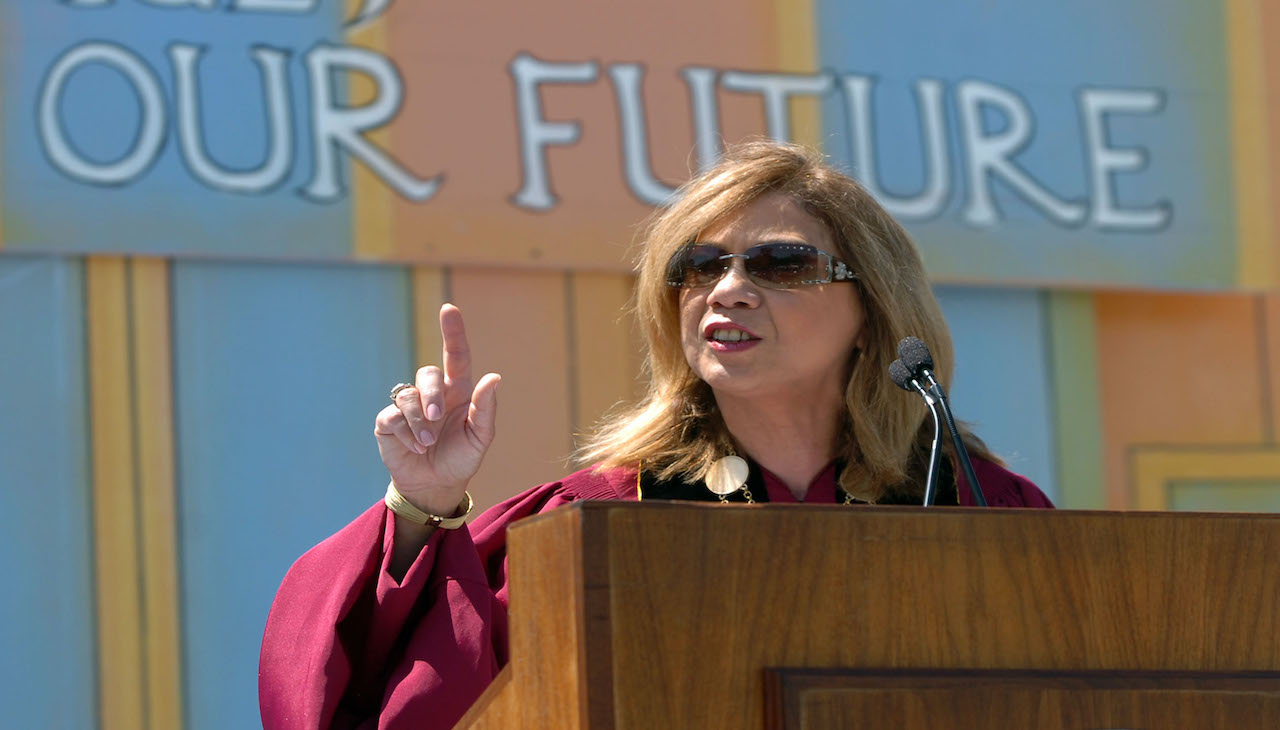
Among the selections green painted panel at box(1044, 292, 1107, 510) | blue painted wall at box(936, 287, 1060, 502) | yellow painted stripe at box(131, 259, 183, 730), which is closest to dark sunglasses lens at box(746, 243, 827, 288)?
yellow painted stripe at box(131, 259, 183, 730)

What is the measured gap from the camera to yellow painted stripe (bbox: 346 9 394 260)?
3.79 meters

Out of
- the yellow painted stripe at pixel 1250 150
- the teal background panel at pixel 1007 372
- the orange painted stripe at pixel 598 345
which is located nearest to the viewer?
the orange painted stripe at pixel 598 345

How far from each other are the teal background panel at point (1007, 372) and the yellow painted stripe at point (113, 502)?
207 cm

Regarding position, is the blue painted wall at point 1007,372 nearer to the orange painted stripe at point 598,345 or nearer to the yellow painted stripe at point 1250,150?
the yellow painted stripe at point 1250,150

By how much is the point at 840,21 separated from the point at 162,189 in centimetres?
177

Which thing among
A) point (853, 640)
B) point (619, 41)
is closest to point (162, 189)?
point (619, 41)

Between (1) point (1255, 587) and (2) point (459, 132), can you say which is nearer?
(1) point (1255, 587)

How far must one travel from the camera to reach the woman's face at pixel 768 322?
2281 mm

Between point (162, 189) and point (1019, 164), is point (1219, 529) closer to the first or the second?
point (162, 189)

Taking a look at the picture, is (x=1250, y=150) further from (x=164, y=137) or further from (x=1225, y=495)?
(x=164, y=137)

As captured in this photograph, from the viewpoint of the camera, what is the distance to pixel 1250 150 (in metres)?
4.51

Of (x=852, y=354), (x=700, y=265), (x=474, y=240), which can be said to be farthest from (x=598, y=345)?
(x=700, y=265)

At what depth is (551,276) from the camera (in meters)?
4.01

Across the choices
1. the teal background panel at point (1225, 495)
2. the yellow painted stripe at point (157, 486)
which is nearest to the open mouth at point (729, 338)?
the yellow painted stripe at point (157, 486)
